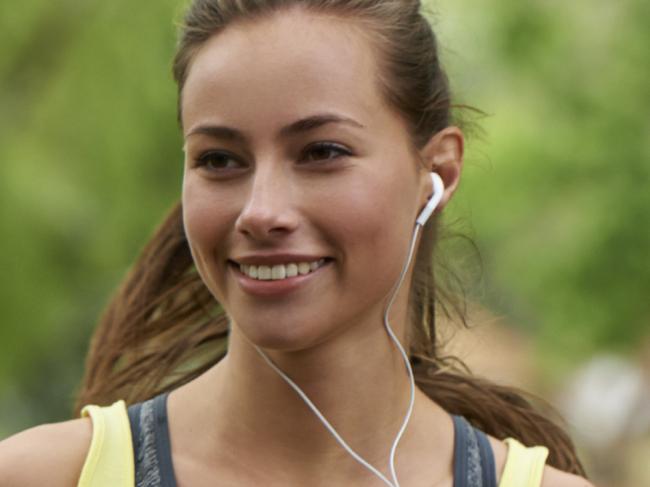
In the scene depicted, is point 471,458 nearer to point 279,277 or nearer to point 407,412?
point 407,412

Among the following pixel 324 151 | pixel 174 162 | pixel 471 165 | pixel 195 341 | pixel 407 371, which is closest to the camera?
pixel 324 151

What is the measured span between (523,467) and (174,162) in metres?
6.37

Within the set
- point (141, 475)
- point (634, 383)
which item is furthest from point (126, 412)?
point (634, 383)

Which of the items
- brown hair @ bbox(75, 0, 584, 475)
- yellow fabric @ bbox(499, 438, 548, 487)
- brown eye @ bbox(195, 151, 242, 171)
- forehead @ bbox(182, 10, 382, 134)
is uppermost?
forehead @ bbox(182, 10, 382, 134)

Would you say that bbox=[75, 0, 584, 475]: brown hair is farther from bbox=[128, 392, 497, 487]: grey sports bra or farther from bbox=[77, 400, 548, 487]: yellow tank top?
bbox=[77, 400, 548, 487]: yellow tank top

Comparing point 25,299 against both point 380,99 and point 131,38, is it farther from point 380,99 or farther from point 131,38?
point 380,99

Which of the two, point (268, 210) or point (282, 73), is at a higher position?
point (282, 73)

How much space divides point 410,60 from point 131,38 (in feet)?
19.8

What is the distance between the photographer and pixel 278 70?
3018 millimetres

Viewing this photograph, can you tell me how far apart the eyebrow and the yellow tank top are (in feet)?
1.98

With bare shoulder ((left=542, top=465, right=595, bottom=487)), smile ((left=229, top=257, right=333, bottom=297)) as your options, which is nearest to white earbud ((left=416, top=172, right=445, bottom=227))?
smile ((left=229, top=257, right=333, bottom=297))

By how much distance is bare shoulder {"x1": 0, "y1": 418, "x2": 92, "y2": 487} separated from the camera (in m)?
3.05

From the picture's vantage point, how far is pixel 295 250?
2998 millimetres

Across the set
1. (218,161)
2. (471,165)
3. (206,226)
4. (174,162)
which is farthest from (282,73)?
(174,162)
